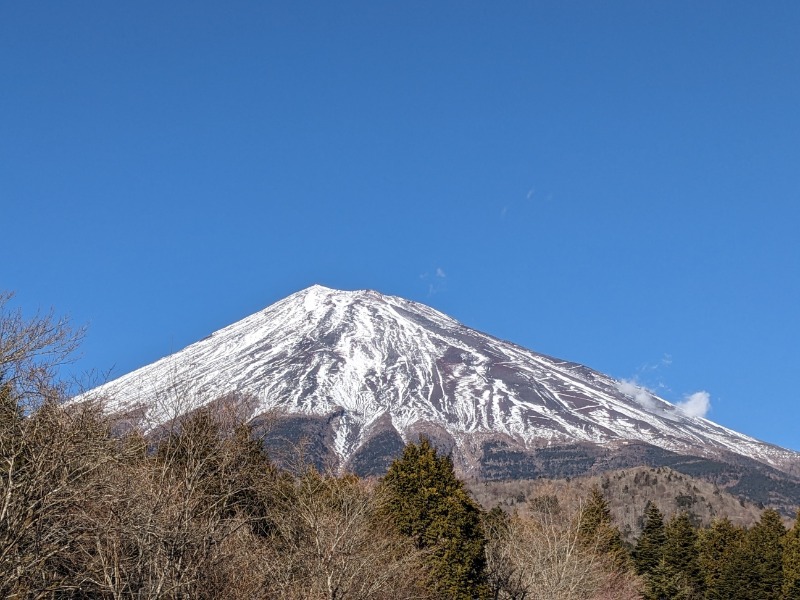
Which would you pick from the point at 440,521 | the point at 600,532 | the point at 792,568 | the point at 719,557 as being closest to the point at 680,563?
the point at 719,557

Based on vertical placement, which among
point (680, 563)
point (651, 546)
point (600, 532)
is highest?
point (600, 532)

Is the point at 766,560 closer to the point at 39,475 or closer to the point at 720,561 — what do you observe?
the point at 720,561

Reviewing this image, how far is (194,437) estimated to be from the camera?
2081cm

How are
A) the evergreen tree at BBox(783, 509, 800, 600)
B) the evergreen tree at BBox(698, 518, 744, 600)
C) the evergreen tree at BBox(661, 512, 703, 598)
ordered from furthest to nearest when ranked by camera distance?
the evergreen tree at BBox(661, 512, 703, 598) < the evergreen tree at BBox(698, 518, 744, 600) < the evergreen tree at BBox(783, 509, 800, 600)

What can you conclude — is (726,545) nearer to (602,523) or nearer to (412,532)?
(602,523)

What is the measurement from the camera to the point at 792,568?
48438 mm

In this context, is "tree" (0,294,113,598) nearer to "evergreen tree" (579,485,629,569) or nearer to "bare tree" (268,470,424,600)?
"bare tree" (268,470,424,600)

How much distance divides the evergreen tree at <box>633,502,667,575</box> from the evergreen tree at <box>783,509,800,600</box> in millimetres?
7414

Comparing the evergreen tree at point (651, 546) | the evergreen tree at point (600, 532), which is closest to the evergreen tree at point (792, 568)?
the evergreen tree at point (651, 546)

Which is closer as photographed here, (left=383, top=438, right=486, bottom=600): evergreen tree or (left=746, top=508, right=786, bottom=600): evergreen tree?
(left=383, top=438, right=486, bottom=600): evergreen tree

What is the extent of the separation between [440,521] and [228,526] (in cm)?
1338

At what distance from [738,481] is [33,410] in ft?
682

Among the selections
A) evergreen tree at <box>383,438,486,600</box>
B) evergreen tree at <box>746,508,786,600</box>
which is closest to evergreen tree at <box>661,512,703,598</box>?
evergreen tree at <box>746,508,786,600</box>

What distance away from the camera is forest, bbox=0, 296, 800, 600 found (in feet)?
37.2
